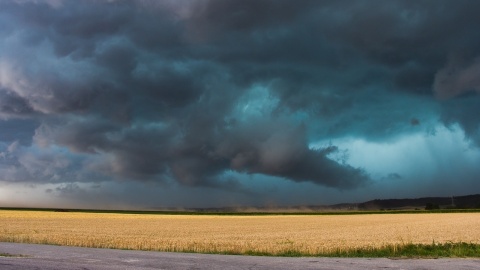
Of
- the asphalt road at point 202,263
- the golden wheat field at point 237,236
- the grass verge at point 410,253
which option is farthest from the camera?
the golden wheat field at point 237,236

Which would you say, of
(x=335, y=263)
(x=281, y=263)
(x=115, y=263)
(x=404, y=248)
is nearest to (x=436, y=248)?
(x=404, y=248)

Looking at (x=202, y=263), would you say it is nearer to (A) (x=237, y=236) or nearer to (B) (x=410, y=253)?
(B) (x=410, y=253)

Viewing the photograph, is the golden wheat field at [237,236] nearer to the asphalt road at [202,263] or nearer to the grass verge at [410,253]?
the grass verge at [410,253]

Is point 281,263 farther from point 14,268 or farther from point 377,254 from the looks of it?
point 14,268

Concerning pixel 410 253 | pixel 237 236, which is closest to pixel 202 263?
pixel 410 253

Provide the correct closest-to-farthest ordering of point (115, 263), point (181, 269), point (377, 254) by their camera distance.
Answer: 1. point (181, 269)
2. point (115, 263)
3. point (377, 254)

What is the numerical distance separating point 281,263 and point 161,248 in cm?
1177

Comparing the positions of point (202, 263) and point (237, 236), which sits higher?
point (202, 263)

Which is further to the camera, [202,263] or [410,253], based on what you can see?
[410,253]

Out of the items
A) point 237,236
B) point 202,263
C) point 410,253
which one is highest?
point 202,263

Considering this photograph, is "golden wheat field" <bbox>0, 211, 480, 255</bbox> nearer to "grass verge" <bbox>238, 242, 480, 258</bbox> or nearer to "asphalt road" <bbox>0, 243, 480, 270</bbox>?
"grass verge" <bbox>238, 242, 480, 258</bbox>

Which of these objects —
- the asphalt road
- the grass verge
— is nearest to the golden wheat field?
the grass verge

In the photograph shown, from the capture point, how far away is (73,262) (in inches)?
771

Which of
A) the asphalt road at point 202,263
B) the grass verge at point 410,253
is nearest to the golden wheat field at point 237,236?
the grass verge at point 410,253
